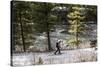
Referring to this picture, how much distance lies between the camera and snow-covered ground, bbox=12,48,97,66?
238 cm

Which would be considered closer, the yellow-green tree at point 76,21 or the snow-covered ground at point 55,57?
the snow-covered ground at point 55,57

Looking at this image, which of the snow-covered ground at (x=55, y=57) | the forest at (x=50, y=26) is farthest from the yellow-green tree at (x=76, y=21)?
the snow-covered ground at (x=55, y=57)

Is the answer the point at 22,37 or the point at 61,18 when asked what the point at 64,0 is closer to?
the point at 61,18

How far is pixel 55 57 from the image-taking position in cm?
252

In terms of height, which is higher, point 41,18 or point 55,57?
point 41,18

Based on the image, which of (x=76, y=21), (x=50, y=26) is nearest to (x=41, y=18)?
(x=50, y=26)

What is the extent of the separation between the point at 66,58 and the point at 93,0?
0.87 m

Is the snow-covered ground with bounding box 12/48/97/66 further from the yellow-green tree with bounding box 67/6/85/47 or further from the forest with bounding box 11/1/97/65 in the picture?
the yellow-green tree with bounding box 67/6/85/47

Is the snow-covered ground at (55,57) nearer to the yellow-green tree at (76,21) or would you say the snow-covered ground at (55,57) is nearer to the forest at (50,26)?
the forest at (50,26)

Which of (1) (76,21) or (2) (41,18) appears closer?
(2) (41,18)

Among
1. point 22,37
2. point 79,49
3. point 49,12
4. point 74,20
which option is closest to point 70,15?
point 74,20

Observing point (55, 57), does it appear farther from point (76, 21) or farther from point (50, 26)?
point (76, 21)

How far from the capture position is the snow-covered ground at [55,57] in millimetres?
2383

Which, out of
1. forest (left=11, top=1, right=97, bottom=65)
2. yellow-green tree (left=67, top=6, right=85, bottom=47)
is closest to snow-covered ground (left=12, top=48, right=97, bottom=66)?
forest (left=11, top=1, right=97, bottom=65)
